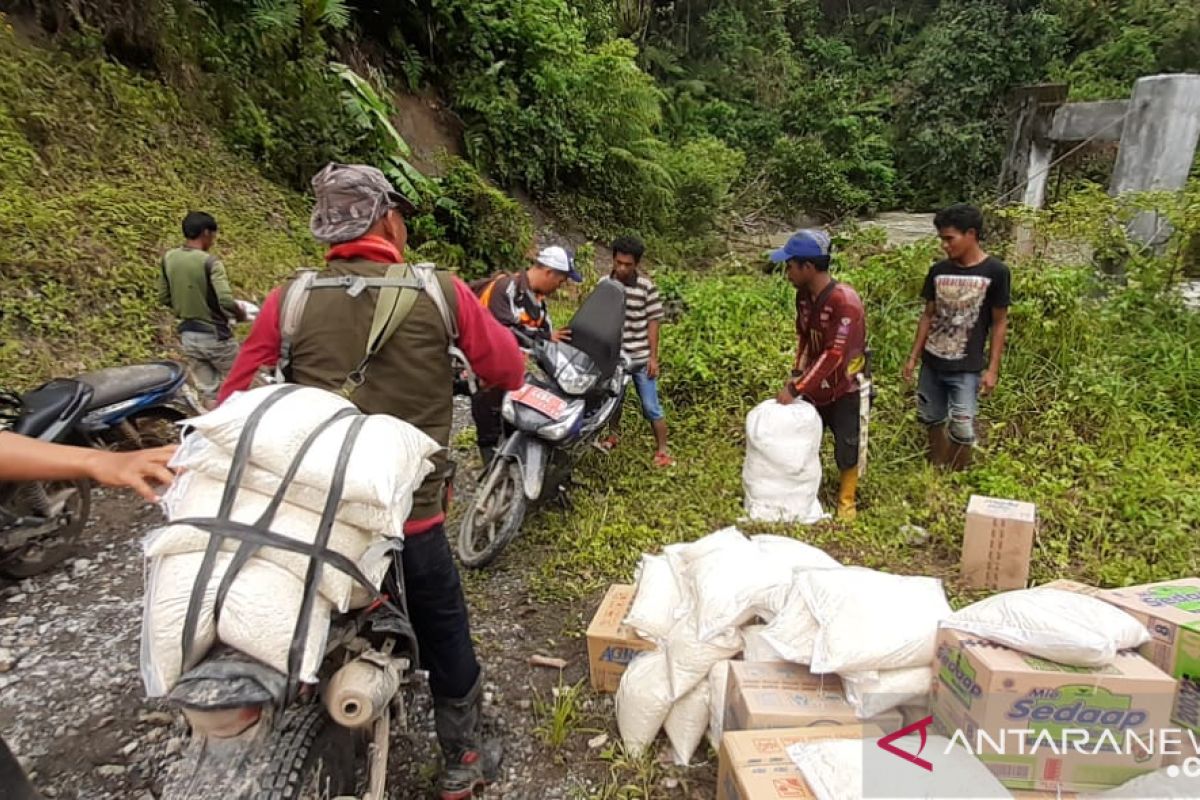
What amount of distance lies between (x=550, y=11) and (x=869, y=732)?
1120 centimetres

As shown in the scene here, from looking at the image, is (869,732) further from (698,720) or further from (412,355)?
(412,355)

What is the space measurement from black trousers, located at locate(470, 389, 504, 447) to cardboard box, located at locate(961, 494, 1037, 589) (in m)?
2.36

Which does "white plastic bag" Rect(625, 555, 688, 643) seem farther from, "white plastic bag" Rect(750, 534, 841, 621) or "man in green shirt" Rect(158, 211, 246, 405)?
"man in green shirt" Rect(158, 211, 246, 405)

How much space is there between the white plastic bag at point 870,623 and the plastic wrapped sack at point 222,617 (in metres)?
1.40

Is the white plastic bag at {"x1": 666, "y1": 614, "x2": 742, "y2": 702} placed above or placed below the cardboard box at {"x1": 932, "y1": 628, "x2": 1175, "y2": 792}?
below

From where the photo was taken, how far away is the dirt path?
2219 mm

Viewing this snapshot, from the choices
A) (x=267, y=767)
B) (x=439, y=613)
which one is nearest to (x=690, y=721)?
(x=439, y=613)

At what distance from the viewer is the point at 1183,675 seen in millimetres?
1924

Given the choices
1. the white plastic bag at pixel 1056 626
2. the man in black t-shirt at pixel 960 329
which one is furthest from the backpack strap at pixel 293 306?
the man in black t-shirt at pixel 960 329

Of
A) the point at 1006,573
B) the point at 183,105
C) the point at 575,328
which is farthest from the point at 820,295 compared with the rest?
the point at 183,105

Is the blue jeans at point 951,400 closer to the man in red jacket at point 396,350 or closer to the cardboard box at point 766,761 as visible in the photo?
the cardboard box at point 766,761

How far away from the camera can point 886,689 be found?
79.6 inches

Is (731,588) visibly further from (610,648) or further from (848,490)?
(848,490)

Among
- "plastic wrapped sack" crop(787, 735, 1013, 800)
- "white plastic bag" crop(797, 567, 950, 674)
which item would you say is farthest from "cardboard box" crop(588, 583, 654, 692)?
"plastic wrapped sack" crop(787, 735, 1013, 800)
